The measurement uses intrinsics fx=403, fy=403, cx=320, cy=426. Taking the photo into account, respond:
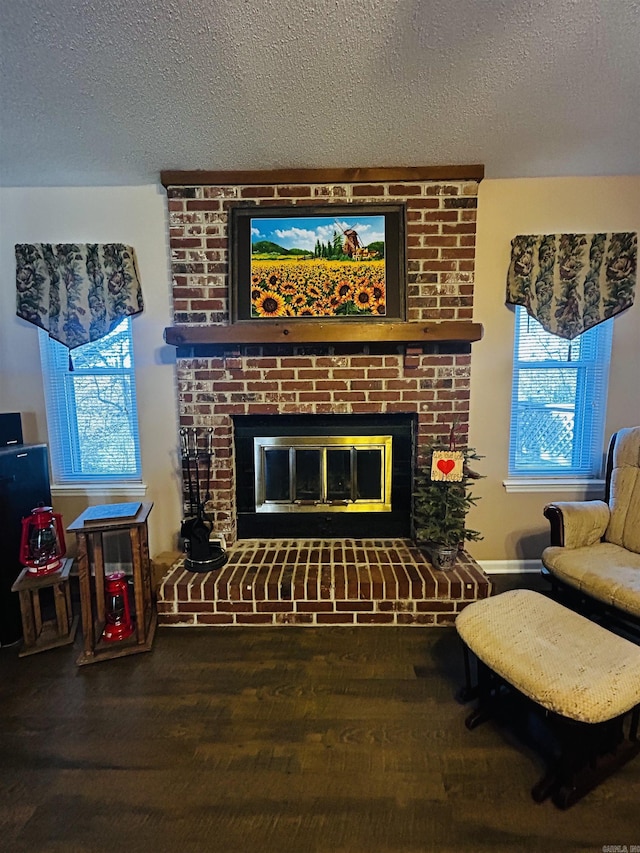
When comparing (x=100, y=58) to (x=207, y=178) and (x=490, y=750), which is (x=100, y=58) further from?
(x=490, y=750)

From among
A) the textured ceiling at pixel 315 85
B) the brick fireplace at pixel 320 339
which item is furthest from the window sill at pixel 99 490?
the textured ceiling at pixel 315 85

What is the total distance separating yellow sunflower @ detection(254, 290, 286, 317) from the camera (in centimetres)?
239

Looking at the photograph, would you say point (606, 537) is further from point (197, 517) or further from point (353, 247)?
point (197, 517)

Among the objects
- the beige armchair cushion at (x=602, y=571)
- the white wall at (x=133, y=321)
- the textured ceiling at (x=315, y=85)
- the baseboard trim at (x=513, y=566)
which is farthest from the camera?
the baseboard trim at (x=513, y=566)

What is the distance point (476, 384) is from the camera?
2.62 m

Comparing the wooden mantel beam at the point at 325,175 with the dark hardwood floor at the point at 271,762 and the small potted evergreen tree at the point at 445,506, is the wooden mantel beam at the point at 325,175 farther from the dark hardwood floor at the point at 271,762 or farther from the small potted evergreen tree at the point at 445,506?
the dark hardwood floor at the point at 271,762

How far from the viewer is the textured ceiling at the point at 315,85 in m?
1.31

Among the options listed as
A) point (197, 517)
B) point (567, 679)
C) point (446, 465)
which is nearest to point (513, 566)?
point (446, 465)

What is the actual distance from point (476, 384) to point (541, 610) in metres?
1.44

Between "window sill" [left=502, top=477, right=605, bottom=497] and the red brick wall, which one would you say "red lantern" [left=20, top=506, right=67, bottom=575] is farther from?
"window sill" [left=502, top=477, right=605, bottom=497]

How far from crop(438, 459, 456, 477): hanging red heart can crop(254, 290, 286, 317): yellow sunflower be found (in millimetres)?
1265

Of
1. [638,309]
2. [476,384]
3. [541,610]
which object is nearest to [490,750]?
[541,610]

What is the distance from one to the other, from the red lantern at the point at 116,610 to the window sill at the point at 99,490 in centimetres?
73

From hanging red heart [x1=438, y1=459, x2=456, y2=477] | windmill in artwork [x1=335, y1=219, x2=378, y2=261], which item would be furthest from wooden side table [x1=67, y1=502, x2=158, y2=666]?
windmill in artwork [x1=335, y1=219, x2=378, y2=261]
